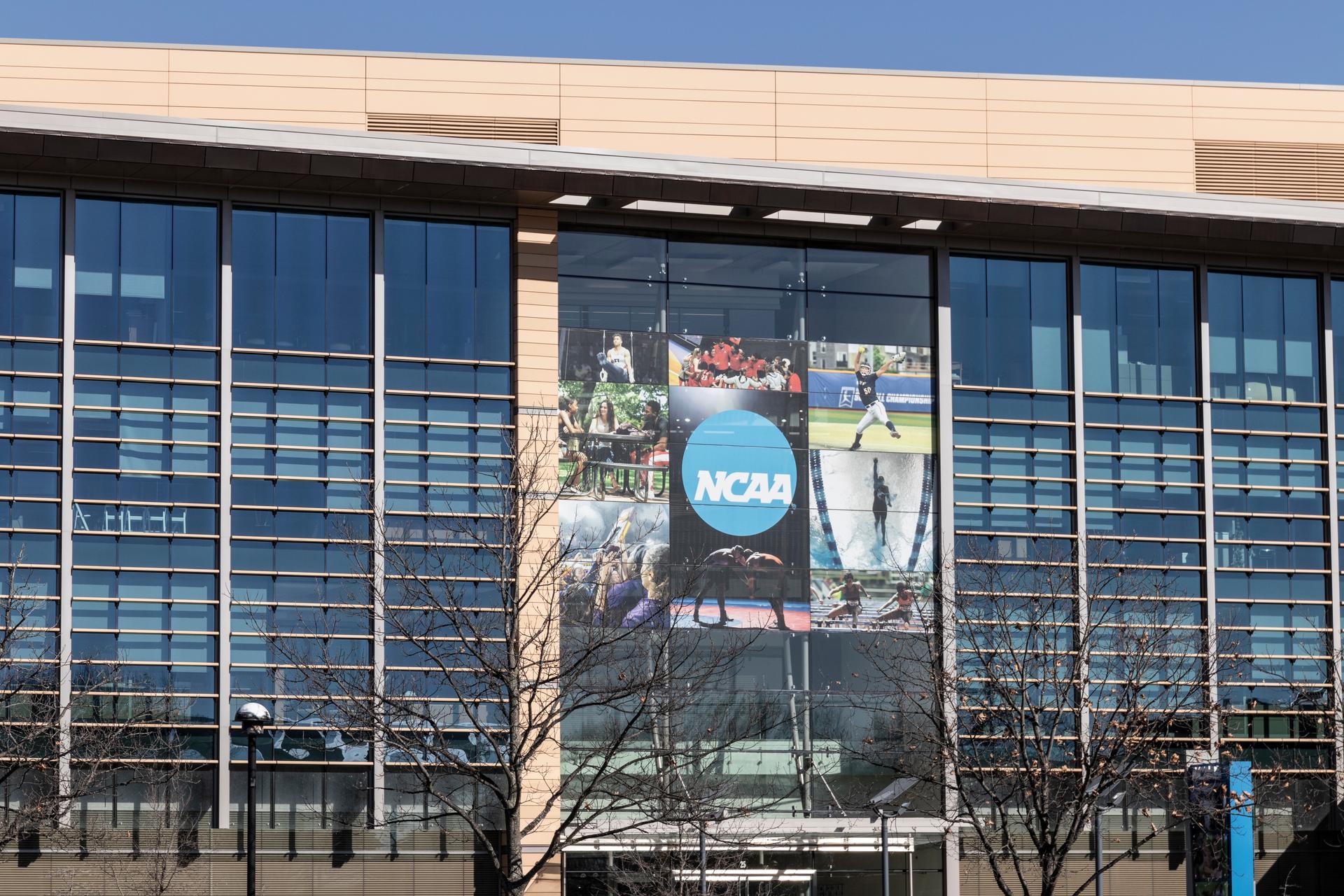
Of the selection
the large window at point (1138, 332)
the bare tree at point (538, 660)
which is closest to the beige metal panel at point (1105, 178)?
the large window at point (1138, 332)

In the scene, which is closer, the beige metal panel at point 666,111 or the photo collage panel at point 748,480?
the photo collage panel at point 748,480

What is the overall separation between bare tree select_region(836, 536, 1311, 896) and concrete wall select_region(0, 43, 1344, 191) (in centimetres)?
1029

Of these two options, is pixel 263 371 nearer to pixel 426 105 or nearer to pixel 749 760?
pixel 426 105

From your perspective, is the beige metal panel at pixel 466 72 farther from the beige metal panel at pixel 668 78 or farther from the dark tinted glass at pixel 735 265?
the dark tinted glass at pixel 735 265

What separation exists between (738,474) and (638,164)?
7.75 metres

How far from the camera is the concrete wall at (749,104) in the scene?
48.0 meters

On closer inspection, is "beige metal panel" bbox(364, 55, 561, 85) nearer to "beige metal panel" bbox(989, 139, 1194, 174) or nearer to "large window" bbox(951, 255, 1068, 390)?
"large window" bbox(951, 255, 1068, 390)

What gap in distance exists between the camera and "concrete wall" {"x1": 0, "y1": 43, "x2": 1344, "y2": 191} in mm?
48031

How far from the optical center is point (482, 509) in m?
46.4

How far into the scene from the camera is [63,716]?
42625 mm

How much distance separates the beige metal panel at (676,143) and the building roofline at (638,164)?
1463 mm

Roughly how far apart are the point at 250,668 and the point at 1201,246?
85.5 feet

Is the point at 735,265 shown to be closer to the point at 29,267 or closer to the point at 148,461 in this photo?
the point at 148,461

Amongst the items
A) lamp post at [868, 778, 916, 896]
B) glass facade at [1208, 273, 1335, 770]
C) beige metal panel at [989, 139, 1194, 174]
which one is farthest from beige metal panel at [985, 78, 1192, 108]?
lamp post at [868, 778, 916, 896]
